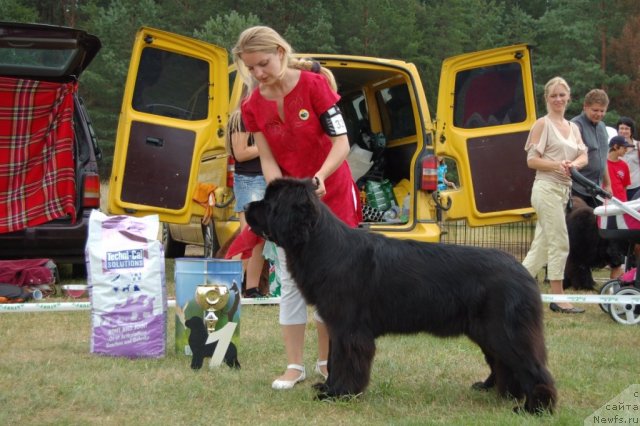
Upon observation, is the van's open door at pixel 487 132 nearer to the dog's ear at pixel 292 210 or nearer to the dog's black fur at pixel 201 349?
the dog's black fur at pixel 201 349

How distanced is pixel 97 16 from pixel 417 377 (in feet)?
105

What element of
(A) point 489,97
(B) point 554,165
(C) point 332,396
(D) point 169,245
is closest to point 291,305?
(C) point 332,396

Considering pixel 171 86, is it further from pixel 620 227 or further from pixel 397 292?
pixel 397 292

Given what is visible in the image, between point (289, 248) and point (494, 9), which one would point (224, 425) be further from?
point (494, 9)

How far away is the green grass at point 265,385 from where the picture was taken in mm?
3844

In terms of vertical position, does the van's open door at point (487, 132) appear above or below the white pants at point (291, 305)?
above

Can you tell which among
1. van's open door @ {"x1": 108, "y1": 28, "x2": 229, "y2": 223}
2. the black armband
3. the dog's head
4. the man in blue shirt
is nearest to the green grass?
the dog's head

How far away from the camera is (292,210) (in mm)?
3908

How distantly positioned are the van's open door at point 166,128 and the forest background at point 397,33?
21.1 metres

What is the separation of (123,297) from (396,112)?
16.5 feet

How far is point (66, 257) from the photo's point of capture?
7801mm

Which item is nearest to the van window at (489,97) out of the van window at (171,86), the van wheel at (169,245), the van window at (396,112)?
the van window at (396,112)

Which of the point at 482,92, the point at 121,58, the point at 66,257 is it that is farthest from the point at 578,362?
the point at 121,58

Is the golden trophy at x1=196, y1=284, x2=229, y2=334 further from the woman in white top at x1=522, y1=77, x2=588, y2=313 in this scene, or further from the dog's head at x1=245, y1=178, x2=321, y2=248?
the woman in white top at x1=522, y1=77, x2=588, y2=313
